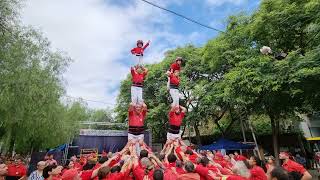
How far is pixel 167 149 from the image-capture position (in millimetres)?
11180

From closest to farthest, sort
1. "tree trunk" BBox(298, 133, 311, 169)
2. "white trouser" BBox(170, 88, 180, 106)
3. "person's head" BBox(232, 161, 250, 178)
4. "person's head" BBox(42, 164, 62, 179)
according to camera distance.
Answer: "person's head" BBox(42, 164, 62, 179) → "person's head" BBox(232, 161, 250, 178) → "white trouser" BBox(170, 88, 180, 106) → "tree trunk" BBox(298, 133, 311, 169)

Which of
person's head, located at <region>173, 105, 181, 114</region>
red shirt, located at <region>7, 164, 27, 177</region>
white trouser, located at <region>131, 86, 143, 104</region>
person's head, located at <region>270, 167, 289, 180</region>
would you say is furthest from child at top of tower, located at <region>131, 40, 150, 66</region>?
person's head, located at <region>270, 167, 289, 180</region>

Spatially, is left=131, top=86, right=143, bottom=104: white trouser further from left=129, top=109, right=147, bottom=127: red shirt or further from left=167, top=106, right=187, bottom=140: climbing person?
left=167, top=106, right=187, bottom=140: climbing person

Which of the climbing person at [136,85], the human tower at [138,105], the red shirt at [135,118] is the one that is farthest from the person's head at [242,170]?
the climbing person at [136,85]

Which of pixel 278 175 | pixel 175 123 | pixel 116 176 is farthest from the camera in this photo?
pixel 175 123

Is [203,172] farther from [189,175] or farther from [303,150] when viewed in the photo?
[303,150]

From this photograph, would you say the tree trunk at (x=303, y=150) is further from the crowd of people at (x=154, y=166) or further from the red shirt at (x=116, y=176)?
the red shirt at (x=116, y=176)

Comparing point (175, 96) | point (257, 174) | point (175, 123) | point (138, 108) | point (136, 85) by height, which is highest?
point (136, 85)

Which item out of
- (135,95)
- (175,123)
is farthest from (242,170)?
(175,123)

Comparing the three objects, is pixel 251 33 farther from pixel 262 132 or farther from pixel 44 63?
pixel 262 132

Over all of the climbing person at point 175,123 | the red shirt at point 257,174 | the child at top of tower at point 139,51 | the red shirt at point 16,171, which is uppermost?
the child at top of tower at point 139,51

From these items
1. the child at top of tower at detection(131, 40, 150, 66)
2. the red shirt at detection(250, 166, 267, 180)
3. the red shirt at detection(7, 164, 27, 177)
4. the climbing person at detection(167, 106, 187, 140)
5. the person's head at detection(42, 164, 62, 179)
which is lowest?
the red shirt at detection(7, 164, 27, 177)

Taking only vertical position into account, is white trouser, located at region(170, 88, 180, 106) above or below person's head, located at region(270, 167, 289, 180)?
above

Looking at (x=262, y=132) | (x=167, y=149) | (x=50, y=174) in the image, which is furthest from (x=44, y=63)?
(x=262, y=132)
